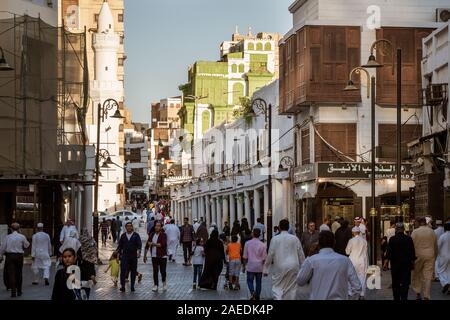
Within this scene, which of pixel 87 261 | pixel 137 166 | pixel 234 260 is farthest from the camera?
pixel 137 166

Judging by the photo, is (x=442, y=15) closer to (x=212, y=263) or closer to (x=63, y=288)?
(x=212, y=263)

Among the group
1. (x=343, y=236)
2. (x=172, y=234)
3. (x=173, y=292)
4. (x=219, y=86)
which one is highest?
(x=219, y=86)

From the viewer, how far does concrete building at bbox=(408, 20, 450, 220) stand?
3622cm

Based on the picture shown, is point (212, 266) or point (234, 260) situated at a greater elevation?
point (234, 260)

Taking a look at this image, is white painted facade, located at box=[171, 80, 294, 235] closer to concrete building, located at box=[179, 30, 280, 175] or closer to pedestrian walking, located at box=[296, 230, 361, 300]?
concrete building, located at box=[179, 30, 280, 175]

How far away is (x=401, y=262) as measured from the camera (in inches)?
848

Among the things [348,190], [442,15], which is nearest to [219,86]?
[442,15]

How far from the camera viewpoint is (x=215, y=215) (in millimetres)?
79000

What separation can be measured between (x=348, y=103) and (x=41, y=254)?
2127 cm

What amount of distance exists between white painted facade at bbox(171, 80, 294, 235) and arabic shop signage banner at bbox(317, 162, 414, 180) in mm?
7913

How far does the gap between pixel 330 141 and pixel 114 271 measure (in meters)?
21.9

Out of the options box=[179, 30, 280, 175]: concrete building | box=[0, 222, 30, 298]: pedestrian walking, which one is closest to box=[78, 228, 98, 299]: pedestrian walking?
box=[0, 222, 30, 298]: pedestrian walking

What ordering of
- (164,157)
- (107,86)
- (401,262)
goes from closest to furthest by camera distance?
(401,262), (107,86), (164,157)

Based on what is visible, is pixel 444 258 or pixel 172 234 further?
pixel 172 234
